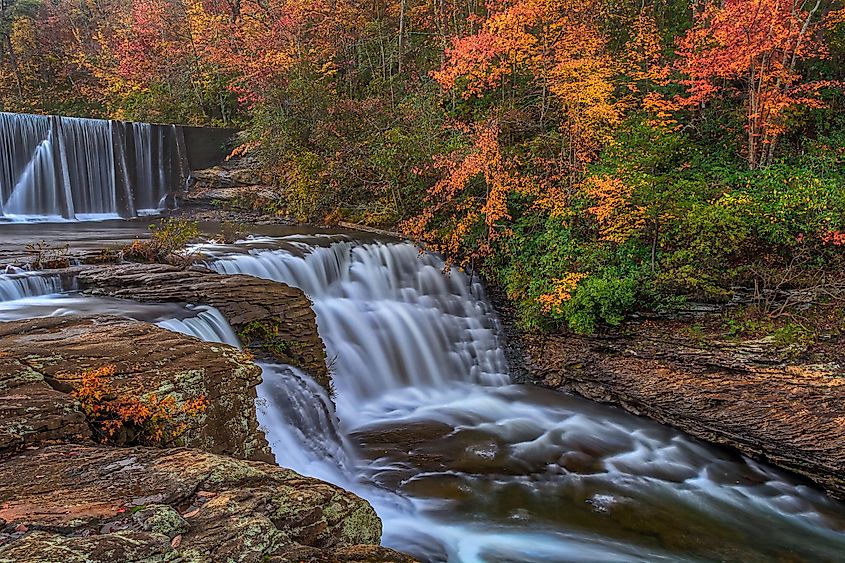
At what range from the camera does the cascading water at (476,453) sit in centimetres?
578

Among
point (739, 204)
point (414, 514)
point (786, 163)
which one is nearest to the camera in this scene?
point (414, 514)

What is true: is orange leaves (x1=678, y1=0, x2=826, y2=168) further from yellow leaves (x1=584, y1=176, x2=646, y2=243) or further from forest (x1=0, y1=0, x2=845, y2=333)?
yellow leaves (x1=584, y1=176, x2=646, y2=243)

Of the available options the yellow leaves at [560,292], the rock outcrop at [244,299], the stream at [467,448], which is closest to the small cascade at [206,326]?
the stream at [467,448]

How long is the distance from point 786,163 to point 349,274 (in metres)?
8.29

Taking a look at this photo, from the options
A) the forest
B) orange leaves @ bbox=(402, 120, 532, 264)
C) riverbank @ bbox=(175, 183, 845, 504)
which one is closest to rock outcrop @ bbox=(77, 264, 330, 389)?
the forest

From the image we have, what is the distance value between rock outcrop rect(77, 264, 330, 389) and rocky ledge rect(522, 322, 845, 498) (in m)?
4.61

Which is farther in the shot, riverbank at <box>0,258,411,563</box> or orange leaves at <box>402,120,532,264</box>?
orange leaves at <box>402,120,532,264</box>

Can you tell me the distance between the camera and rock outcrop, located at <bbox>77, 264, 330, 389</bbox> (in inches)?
262

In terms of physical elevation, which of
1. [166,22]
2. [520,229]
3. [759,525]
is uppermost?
[166,22]

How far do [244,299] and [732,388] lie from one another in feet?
22.2

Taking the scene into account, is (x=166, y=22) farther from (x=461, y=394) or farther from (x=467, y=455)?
(x=467, y=455)

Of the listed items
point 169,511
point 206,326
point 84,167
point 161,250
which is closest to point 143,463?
point 169,511

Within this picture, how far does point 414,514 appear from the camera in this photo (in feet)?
19.6

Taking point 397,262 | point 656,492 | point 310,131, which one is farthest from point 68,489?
point 310,131
